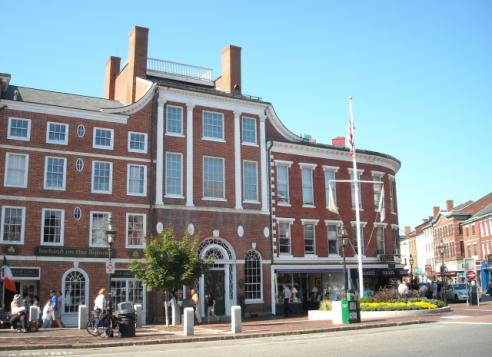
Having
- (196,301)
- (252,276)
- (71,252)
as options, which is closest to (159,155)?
(71,252)

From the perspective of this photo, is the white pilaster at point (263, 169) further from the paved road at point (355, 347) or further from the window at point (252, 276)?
the paved road at point (355, 347)

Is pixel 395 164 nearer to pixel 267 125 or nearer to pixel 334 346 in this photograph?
pixel 267 125

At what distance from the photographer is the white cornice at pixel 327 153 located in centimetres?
3888

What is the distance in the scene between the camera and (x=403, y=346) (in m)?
15.8

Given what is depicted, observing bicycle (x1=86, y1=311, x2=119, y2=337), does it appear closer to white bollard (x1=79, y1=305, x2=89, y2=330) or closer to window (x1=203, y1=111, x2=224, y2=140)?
white bollard (x1=79, y1=305, x2=89, y2=330)

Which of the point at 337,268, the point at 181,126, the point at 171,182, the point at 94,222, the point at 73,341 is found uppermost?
the point at 181,126

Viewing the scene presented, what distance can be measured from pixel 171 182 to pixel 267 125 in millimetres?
9159

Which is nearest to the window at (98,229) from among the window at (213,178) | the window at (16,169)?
the window at (16,169)

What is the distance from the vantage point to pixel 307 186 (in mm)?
40094

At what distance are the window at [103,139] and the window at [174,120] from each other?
3655 millimetres

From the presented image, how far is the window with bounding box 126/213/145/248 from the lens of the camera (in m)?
31.8

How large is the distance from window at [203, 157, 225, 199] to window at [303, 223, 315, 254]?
298 inches

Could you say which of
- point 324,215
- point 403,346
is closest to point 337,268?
point 324,215

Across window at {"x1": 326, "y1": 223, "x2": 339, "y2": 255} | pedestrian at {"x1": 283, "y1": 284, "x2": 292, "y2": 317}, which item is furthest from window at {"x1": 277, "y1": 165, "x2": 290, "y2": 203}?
pedestrian at {"x1": 283, "y1": 284, "x2": 292, "y2": 317}
